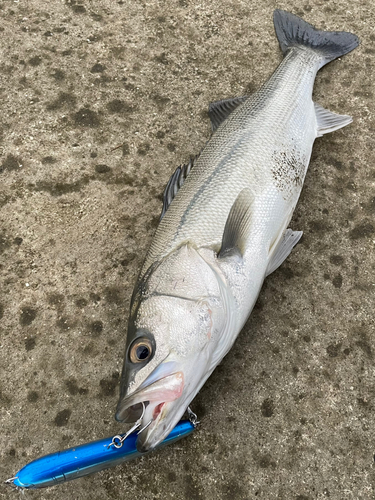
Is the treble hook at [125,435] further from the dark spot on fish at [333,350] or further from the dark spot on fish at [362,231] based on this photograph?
the dark spot on fish at [362,231]

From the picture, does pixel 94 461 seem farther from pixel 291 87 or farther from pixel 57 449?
pixel 291 87

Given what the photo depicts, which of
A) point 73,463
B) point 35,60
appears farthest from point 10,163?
point 73,463

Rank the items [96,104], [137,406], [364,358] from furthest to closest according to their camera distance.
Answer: [96,104], [364,358], [137,406]

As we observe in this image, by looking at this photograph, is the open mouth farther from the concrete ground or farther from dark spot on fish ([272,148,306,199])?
dark spot on fish ([272,148,306,199])

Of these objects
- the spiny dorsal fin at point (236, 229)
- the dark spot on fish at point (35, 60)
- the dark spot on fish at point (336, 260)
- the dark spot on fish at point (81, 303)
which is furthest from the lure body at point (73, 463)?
the dark spot on fish at point (35, 60)

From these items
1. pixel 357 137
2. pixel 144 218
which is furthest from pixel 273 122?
pixel 144 218

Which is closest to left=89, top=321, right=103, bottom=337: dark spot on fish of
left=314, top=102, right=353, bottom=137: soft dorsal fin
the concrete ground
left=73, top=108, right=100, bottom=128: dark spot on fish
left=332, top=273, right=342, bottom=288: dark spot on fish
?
the concrete ground
